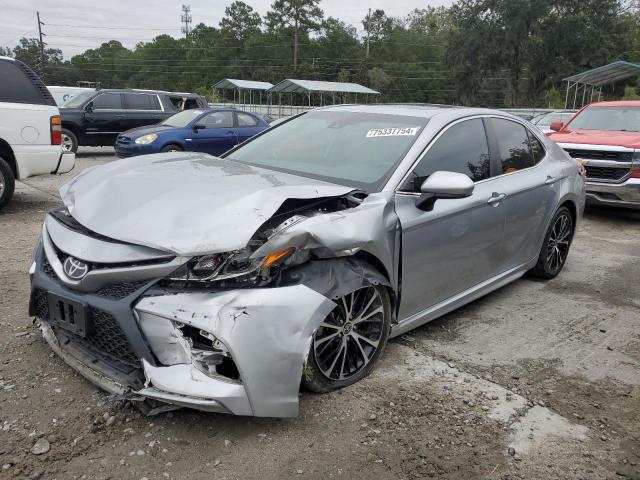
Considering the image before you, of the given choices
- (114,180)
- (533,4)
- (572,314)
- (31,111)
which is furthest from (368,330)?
(533,4)

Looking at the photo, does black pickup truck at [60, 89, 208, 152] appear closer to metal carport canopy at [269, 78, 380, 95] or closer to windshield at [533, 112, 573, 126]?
windshield at [533, 112, 573, 126]

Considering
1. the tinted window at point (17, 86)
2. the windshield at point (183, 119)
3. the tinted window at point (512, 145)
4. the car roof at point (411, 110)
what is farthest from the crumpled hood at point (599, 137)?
the tinted window at point (17, 86)

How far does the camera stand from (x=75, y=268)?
103 inches

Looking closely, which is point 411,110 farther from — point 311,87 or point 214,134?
point 311,87

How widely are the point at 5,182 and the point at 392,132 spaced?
5.45 metres

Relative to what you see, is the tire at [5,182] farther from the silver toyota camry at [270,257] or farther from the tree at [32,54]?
the tree at [32,54]

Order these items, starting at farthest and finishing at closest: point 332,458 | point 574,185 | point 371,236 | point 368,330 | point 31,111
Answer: point 31,111
point 574,185
point 368,330
point 371,236
point 332,458

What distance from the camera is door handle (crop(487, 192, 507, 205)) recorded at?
3889 millimetres

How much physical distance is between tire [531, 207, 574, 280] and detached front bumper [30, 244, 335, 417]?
3.20m

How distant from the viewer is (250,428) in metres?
2.61

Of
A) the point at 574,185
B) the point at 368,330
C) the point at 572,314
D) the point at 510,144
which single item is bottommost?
the point at 572,314

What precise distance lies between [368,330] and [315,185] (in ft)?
2.90

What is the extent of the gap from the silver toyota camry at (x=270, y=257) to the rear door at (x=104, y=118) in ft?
36.0

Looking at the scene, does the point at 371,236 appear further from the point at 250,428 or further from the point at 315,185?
the point at 250,428
